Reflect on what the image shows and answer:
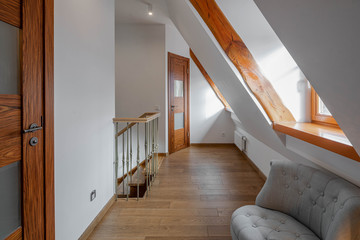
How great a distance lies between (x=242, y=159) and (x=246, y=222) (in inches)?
125

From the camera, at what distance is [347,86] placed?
2.66ft

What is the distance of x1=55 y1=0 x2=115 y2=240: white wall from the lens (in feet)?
5.14

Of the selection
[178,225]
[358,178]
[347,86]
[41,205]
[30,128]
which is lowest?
[178,225]

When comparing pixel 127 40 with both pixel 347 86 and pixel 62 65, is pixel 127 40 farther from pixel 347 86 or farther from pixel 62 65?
pixel 347 86

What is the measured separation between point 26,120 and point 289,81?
207 centimetres

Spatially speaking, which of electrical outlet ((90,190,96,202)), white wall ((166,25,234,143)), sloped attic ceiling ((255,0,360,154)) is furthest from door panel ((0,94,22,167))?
white wall ((166,25,234,143))

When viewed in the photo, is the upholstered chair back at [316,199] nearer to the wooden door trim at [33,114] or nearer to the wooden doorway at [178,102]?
the wooden door trim at [33,114]

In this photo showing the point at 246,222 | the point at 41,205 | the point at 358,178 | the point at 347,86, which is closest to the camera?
the point at 347,86

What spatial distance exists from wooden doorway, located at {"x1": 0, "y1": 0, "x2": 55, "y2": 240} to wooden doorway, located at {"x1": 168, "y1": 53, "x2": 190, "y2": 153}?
361 cm

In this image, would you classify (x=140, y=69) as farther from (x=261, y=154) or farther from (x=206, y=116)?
(x=261, y=154)

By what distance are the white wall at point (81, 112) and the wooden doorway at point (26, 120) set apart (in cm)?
12

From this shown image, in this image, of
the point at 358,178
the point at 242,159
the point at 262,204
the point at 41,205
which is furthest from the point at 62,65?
the point at 242,159

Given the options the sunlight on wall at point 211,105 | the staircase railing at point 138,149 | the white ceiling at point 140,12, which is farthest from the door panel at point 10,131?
the sunlight on wall at point 211,105

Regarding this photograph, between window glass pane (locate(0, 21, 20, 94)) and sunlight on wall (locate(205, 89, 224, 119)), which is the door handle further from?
sunlight on wall (locate(205, 89, 224, 119))
